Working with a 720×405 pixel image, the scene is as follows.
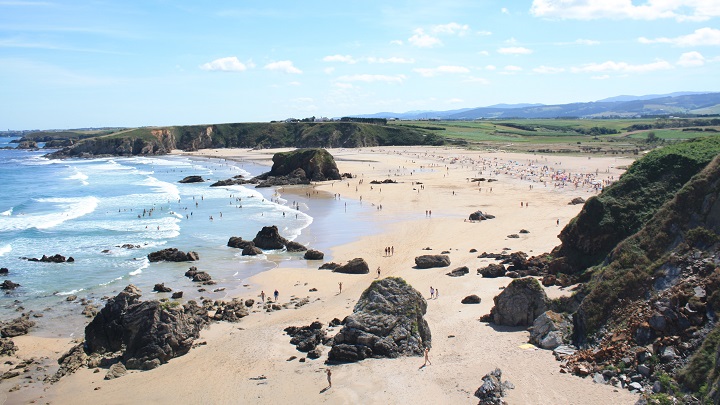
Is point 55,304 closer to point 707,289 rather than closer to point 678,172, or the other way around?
point 707,289

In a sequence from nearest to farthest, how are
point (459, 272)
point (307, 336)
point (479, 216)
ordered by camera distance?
point (307, 336)
point (459, 272)
point (479, 216)

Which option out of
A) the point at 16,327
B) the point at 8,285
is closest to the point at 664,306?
the point at 16,327

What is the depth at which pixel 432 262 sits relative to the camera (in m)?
33.1

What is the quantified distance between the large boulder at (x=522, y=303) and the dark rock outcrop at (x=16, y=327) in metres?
20.9

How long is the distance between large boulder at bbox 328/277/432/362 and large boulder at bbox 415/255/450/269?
11882 mm

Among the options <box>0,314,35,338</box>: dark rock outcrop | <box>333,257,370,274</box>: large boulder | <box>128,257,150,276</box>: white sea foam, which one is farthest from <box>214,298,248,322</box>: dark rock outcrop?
<box>128,257,150,276</box>: white sea foam

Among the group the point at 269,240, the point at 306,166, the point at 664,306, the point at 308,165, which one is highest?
the point at 308,165

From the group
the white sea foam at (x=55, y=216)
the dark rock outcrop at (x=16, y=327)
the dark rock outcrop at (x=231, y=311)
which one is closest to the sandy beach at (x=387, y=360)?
the dark rock outcrop at (x=231, y=311)

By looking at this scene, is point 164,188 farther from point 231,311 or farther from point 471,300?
point 471,300

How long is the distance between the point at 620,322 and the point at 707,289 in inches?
110

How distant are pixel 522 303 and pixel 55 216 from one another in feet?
165

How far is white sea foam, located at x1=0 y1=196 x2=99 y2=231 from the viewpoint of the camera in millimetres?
51066

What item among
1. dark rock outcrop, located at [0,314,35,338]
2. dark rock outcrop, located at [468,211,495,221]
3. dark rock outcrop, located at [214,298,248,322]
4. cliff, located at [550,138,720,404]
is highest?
cliff, located at [550,138,720,404]

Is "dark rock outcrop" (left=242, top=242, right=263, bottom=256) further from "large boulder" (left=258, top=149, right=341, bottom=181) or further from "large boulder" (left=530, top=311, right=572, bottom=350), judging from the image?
"large boulder" (left=258, top=149, right=341, bottom=181)
